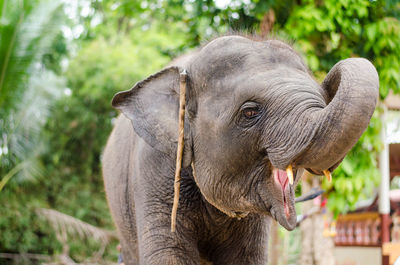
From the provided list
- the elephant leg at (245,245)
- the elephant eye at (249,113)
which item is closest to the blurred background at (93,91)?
the elephant leg at (245,245)

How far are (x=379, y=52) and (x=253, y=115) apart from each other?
13.0 feet

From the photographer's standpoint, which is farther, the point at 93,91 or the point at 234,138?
the point at 93,91

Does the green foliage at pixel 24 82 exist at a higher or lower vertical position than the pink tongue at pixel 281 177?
lower

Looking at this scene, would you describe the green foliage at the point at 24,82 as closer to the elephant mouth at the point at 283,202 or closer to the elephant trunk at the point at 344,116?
the elephant mouth at the point at 283,202

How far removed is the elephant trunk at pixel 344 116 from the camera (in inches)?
77.0

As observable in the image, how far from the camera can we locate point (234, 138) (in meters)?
2.41

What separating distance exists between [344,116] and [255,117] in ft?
1.61

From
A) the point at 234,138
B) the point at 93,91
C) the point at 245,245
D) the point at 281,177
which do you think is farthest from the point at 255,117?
the point at 93,91

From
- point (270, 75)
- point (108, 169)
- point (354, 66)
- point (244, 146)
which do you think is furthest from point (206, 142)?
point (108, 169)

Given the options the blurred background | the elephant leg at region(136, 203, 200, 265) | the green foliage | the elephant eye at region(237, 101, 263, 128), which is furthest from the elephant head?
the green foliage

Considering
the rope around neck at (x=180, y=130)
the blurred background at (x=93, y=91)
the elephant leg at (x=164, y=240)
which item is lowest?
the blurred background at (x=93, y=91)

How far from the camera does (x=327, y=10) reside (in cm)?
577

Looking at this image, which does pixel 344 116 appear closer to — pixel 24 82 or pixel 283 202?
pixel 283 202

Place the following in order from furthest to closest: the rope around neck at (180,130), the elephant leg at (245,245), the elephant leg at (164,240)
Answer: the elephant leg at (245,245) < the elephant leg at (164,240) < the rope around neck at (180,130)
